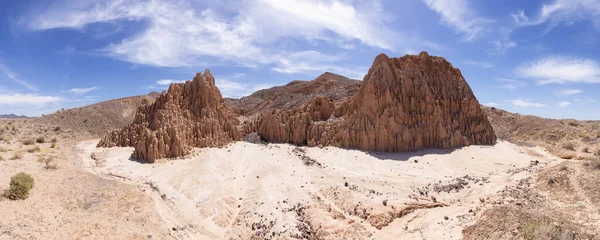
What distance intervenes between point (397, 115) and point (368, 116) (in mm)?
2216

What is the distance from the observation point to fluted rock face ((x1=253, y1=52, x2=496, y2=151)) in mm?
25859

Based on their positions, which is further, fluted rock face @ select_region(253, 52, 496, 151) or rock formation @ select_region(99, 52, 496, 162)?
fluted rock face @ select_region(253, 52, 496, 151)

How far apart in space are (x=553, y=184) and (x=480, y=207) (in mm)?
4668

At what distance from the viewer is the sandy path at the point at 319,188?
40.4 ft

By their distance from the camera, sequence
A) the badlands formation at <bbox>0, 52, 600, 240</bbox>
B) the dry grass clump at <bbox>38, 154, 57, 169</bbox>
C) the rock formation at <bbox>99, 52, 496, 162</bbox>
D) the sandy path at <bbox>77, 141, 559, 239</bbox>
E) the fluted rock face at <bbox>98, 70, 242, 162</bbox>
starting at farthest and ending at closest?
the rock formation at <bbox>99, 52, 496, 162</bbox>, the fluted rock face at <bbox>98, 70, 242, 162</bbox>, the dry grass clump at <bbox>38, 154, 57, 169</bbox>, the sandy path at <bbox>77, 141, 559, 239</bbox>, the badlands formation at <bbox>0, 52, 600, 240</bbox>

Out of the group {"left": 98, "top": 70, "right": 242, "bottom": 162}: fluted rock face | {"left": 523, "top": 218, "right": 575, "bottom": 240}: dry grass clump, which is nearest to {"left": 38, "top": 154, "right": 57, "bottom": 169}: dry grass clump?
{"left": 98, "top": 70, "right": 242, "bottom": 162}: fluted rock face

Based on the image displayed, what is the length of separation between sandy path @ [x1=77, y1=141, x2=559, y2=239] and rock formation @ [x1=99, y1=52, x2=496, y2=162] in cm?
158

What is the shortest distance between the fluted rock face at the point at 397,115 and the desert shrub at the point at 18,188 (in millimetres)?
18137

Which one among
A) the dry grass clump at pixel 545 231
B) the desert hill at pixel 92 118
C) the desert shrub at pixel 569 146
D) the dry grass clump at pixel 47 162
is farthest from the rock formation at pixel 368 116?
the dry grass clump at pixel 545 231

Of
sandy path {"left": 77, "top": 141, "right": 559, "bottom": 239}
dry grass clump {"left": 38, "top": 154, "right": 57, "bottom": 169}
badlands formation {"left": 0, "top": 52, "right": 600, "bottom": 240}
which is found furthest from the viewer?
dry grass clump {"left": 38, "top": 154, "right": 57, "bottom": 169}

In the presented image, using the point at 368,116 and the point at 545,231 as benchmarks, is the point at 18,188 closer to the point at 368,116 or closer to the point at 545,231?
the point at 545,231

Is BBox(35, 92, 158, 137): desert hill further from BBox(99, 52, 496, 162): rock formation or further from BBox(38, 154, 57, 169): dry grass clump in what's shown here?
BBox(38, 154, 57, 169): dry grass clump

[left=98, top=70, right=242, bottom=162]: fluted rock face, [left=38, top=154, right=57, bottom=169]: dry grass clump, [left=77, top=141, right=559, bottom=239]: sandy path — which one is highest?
[left=98, top=70, right=242, bottom=162]: fluted rock face

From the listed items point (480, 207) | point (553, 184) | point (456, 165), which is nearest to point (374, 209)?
point (480, 207)
